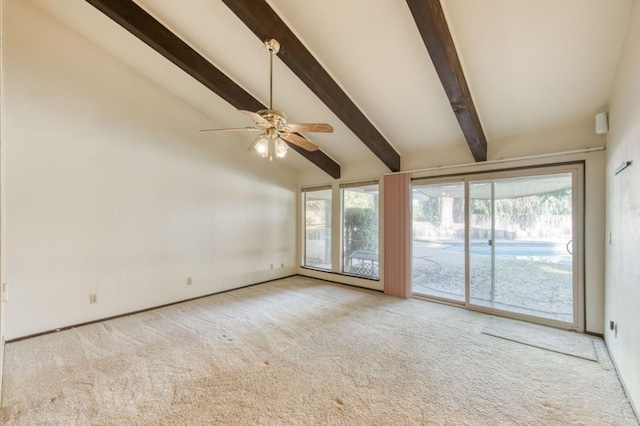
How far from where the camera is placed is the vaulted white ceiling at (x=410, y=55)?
7.77ft

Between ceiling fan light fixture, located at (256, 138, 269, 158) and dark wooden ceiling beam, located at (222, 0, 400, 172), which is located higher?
dark wooden ceiling beam, located at (222, 0, 400, 172)

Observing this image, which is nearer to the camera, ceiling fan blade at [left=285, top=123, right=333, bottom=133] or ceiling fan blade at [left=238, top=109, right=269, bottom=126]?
ceiling fan blade at [left=238, top=109, right=269, bottom=126]

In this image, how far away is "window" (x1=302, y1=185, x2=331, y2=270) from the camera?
19.8 ft

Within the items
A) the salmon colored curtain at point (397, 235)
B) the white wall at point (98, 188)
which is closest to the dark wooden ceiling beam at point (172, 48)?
the white wall at point (98, 188)

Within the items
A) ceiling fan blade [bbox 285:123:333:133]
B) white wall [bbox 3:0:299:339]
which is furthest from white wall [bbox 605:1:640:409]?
white wall [bbox 3:0:299:339]

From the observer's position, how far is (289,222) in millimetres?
6281

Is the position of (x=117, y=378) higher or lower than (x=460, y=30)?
lower

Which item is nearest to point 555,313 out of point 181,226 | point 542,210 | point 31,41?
point 542,210

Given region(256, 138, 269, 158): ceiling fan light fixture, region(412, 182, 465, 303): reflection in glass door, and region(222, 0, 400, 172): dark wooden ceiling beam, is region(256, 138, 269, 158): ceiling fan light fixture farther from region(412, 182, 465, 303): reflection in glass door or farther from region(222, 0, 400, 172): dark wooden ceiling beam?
region(412, 182, 465, 303): reflection in glass door

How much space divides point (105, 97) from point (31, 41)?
0.82 meters

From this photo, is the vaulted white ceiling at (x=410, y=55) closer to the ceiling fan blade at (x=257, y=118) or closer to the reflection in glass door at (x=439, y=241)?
the reflection in glass door at (x=439, y=241)

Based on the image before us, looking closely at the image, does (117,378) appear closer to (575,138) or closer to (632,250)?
(632,250)

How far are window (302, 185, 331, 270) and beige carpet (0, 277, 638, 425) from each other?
2465 millimetres

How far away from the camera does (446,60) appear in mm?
2516
